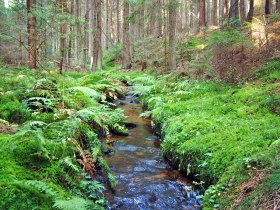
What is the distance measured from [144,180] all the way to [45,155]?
7.61ft

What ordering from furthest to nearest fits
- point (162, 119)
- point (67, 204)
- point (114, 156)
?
point (162, 119)
point (114, 156)
point (67, 204)

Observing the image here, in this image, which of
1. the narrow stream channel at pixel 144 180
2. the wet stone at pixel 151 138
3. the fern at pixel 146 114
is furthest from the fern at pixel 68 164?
the fern at pixel 146 114

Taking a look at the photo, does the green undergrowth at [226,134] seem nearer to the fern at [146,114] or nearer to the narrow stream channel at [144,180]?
the fern at [146,114]

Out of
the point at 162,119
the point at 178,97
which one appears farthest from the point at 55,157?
the point at 178,97

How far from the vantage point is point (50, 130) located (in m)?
5.49

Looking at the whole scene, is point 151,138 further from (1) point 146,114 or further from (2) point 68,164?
(2) point 68,164

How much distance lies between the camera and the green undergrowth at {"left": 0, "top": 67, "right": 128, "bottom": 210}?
138 inches

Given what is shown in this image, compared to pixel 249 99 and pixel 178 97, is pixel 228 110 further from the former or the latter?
pixel 178 97

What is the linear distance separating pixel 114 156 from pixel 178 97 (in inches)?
180

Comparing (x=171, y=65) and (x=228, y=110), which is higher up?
(x=171, y=65)

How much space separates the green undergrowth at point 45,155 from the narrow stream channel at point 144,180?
421 millimetres

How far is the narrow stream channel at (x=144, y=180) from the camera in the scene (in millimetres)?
5008

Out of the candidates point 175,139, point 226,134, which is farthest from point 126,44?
point 226,134

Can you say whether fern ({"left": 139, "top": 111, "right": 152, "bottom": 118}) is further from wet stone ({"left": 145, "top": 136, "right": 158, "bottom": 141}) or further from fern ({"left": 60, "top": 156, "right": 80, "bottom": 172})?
fern ({"left": 60, "top": 156, "right": 80, "bottom": 172})
